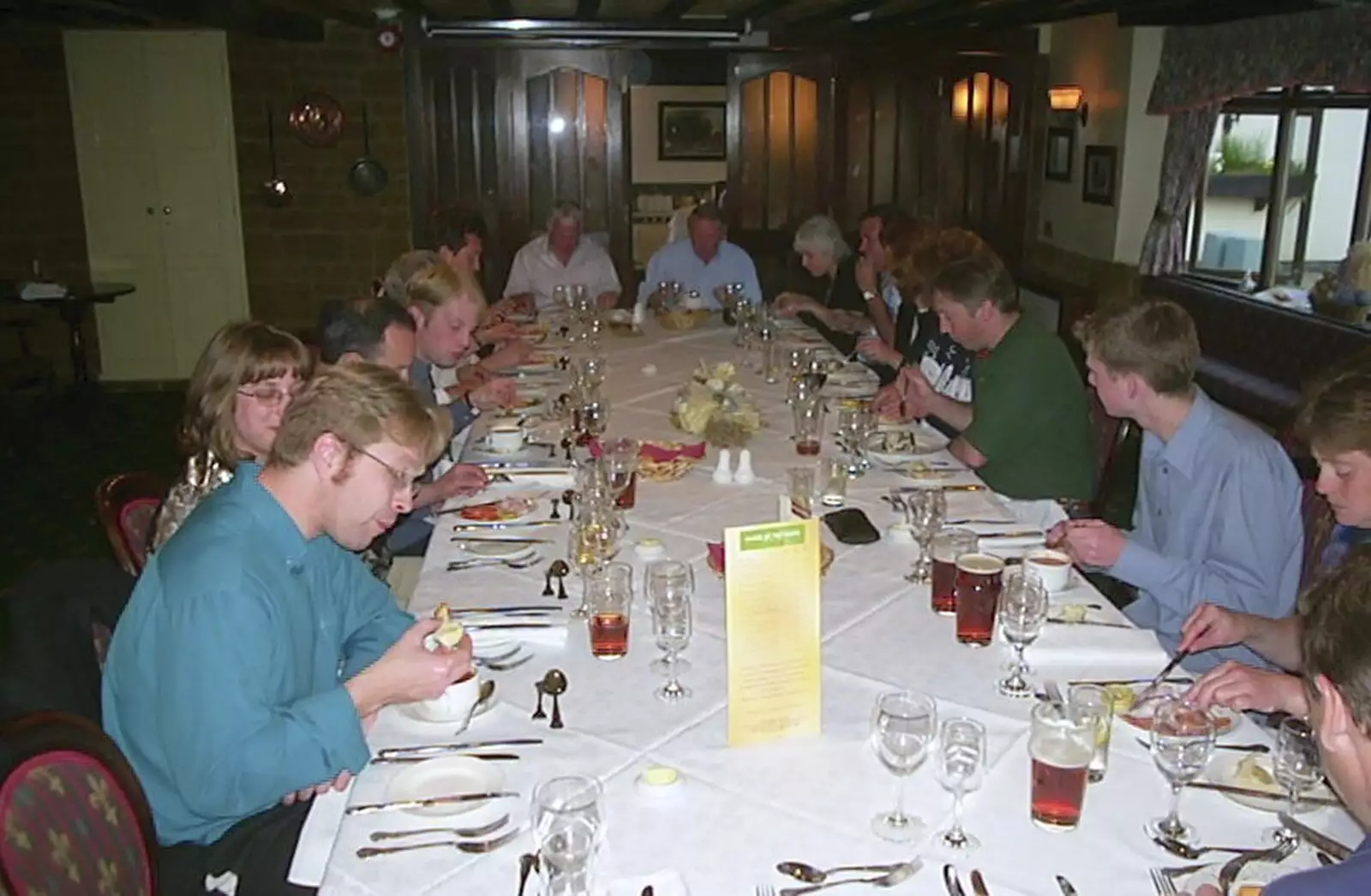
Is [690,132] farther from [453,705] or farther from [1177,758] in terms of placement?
[1177,758]

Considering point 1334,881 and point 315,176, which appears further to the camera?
point 315,176

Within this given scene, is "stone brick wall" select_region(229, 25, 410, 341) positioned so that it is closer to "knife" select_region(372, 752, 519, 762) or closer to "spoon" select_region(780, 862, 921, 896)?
"knife" select_region(372, 752, 519, 762)

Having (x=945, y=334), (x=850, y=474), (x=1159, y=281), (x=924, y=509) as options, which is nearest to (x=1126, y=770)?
(x=924, y=509)

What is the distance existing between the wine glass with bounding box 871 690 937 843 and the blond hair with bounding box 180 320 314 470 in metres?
1.56

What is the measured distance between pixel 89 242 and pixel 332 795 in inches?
321

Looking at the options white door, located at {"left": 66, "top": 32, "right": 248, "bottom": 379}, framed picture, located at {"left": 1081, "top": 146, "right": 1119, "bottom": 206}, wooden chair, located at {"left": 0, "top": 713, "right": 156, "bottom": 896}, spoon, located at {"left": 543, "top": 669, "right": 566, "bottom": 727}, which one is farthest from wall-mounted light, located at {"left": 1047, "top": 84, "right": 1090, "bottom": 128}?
wooden chair, located at {"left": 0, "top": 713, "right": 156, "bottom": 896}

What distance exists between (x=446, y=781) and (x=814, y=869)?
22.0 inches

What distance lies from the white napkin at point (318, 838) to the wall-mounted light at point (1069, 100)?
8.31m

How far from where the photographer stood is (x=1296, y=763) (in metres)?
1.61

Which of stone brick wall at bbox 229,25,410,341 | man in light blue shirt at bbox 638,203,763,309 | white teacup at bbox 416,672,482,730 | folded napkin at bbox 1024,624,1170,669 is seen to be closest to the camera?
white teacup at bbox 416,672,482,730

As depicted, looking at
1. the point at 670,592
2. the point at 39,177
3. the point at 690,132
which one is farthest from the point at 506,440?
the point at 690,132

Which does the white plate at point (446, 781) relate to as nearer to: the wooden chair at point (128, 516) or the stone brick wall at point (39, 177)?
the wooden chair at point (128, 516)

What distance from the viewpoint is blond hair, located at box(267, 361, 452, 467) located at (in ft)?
5.92

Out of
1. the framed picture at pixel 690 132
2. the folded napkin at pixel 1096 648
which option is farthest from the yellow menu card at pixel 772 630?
the framed picture at pixel 690 132
